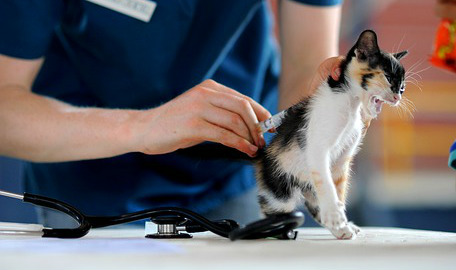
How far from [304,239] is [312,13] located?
1.61ft

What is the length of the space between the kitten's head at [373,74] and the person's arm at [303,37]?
358 millimetres

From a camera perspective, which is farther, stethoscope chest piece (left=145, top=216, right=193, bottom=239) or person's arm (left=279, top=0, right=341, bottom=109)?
person's arm (left=279, top=0, right=341, bottom=109)

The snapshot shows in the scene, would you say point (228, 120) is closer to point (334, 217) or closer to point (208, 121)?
point (208, 121)

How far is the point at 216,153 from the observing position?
2.30ft

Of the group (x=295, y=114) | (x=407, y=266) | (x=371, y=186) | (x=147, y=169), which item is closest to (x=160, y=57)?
(x=147, y=169)

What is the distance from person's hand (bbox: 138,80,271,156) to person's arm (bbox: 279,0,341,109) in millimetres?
264

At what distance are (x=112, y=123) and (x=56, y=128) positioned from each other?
3.5 inches

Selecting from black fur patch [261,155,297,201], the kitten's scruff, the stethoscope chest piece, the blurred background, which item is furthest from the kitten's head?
the blurred background

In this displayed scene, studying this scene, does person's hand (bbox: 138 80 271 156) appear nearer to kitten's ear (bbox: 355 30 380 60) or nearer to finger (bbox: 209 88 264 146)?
finger (bbox: 209 88 264 146)

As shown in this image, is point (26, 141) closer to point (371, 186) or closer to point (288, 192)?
point (288, 192)

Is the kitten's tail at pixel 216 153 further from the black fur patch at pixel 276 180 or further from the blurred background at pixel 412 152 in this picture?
the blurred background at pixel 412 152

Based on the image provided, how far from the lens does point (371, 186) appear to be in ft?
9.46

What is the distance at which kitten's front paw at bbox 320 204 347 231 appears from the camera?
1.74ft

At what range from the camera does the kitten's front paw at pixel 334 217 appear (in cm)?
53
